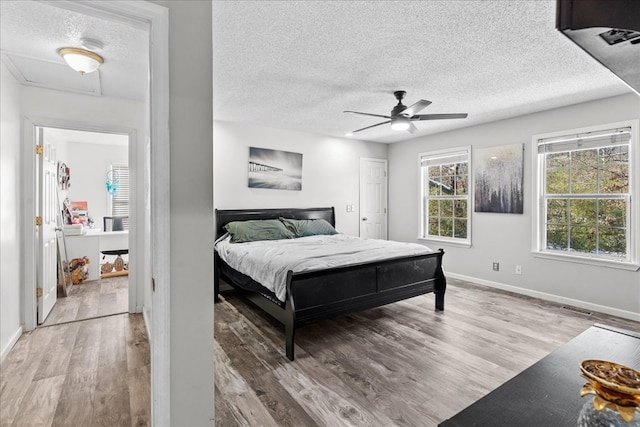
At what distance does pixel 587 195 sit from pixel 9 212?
6.07 m

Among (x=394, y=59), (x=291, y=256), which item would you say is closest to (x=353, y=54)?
(x=394, y=59)

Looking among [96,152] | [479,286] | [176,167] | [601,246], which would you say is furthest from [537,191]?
[96,152]

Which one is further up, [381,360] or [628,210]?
[628,210]

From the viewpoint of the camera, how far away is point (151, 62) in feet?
4.47

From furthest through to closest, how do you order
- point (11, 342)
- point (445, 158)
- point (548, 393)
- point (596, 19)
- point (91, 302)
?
point (445, 158), point (91, 302), point (11, 342), point (548, 393), point (596, 19)

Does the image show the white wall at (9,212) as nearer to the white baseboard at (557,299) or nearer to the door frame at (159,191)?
the door frame at (159,191)

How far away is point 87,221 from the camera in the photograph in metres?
6.10

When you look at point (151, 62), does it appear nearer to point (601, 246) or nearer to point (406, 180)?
point (601, 246)

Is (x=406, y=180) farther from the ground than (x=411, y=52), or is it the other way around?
(x=411, y=52)

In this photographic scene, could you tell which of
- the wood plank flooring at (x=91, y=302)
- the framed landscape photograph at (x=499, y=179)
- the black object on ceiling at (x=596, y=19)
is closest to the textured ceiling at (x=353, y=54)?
the framed landscape photograph at (x=499, y=179)

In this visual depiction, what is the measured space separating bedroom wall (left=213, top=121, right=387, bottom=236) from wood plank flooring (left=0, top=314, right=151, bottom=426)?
2245 millimetres

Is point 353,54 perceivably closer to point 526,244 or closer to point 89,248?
point 526,244

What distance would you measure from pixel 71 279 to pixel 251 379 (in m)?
4.07

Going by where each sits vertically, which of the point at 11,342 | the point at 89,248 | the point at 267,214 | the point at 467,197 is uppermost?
the point at 467,197
